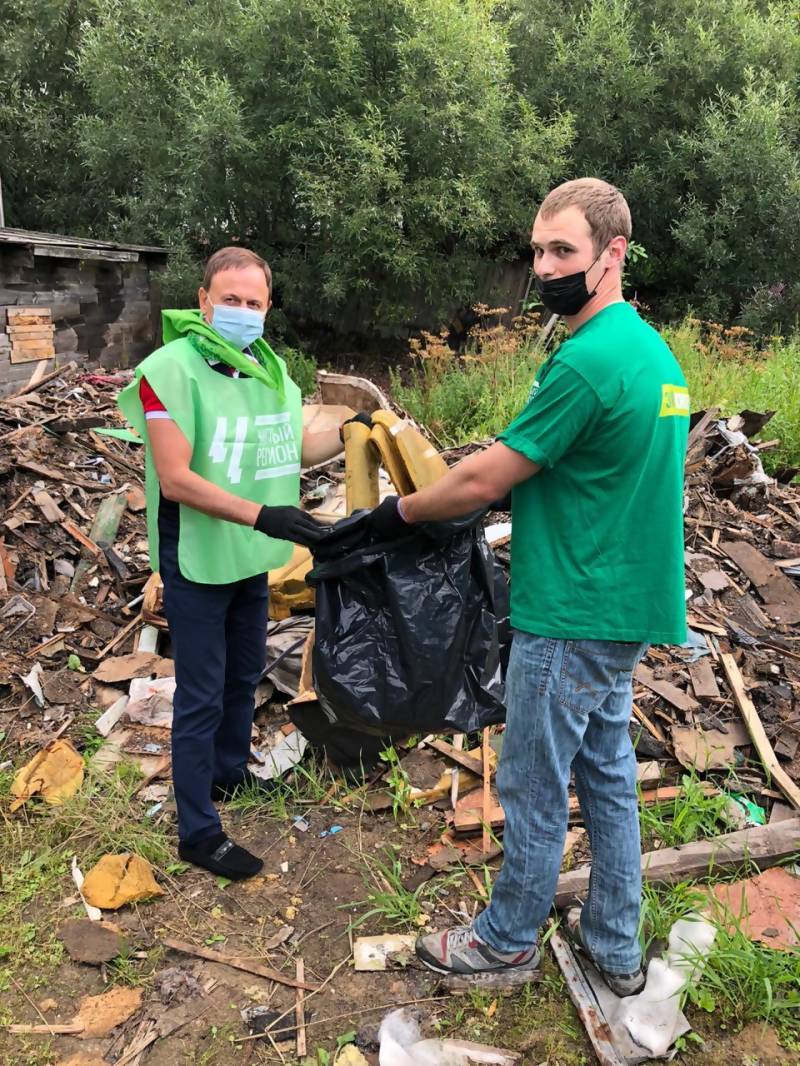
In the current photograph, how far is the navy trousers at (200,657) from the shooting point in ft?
9.57

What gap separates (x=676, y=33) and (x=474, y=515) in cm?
1450

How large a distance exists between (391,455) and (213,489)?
0.86 m

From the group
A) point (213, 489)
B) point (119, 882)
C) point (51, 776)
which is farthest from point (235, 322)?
point (51, 776)

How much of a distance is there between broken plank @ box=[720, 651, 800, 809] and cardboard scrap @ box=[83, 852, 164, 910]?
108 inches

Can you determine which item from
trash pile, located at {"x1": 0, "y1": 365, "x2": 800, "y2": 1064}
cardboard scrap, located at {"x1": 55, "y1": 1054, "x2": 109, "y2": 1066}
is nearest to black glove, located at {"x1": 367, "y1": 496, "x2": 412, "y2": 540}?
trash pile, located at {"x1": 0, "y1": 365, "x2": 800, "y2": 1064}

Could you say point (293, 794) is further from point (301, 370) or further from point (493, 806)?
point (301, 370)

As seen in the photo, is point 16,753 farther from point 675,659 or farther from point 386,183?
point 386,183

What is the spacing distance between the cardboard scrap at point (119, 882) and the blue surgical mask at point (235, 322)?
2.12 metres

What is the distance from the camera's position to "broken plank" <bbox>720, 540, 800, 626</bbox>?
4.81 metres

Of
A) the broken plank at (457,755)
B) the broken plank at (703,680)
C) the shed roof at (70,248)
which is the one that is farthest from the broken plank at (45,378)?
the broken plank at (703,680)

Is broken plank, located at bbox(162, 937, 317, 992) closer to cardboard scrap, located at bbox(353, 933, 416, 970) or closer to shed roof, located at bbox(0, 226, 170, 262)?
cardboard scrap, located at bbox(353, 933, 416, 970)

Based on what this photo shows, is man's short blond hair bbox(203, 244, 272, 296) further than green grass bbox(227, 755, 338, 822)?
No

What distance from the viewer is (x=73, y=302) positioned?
956 cm

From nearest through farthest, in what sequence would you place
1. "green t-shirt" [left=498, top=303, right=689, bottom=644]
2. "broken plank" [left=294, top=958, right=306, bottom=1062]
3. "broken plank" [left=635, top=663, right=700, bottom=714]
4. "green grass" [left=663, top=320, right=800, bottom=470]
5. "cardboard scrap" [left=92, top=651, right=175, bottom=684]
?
"green t-shirt" [left=498, top=303, right=689, bottom=644]
"broken plank" [left=294, top=958, right=306, bottom=1062]
"broken plank" [left=635, top=663, right=700, bottom=714]
"cardboard scrap" [left=92, top=651, right=175, bottom=684]
"green grass" [left=663, top=320, right=800, bottom=470]
